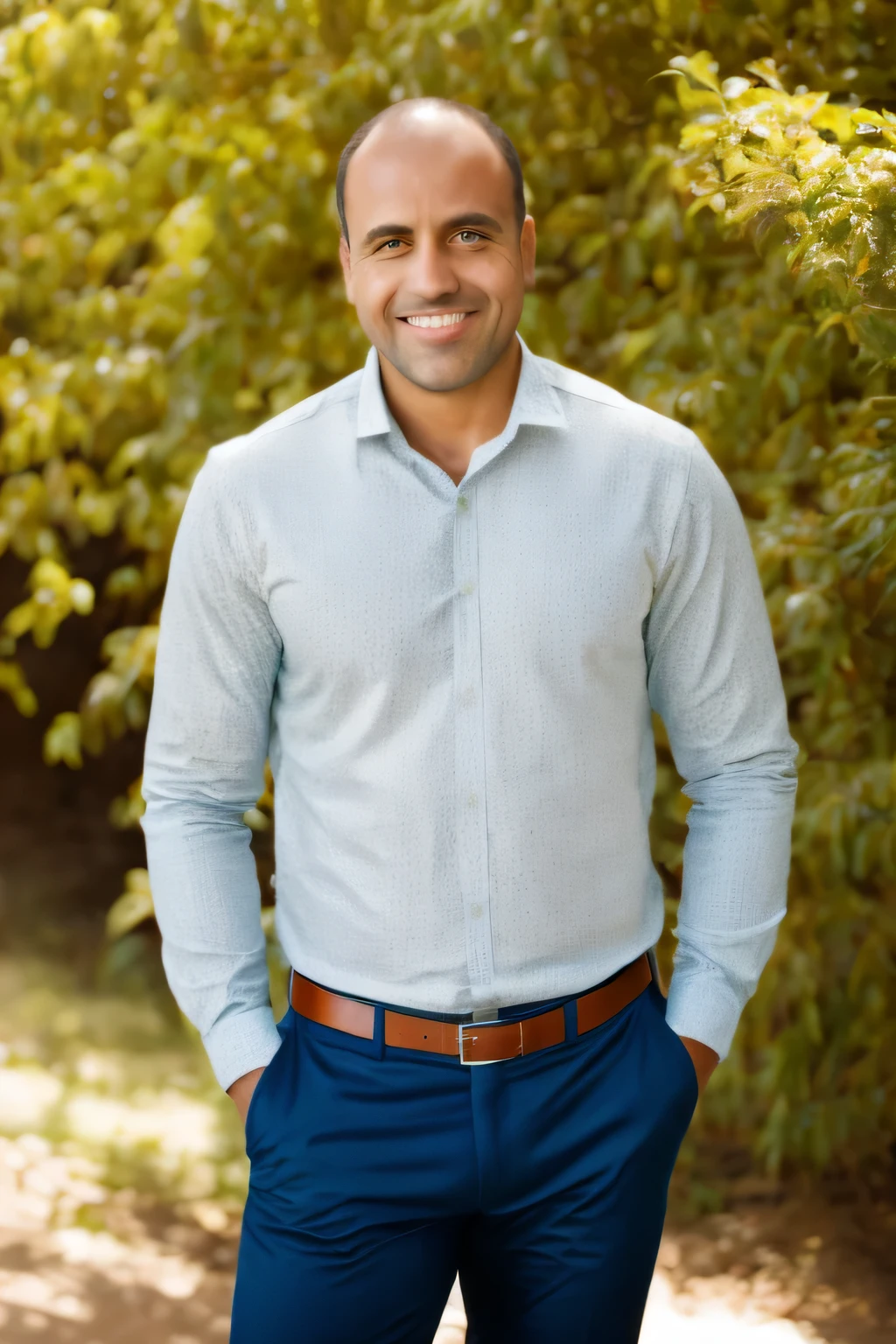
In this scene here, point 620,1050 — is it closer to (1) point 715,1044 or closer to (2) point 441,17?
(1) point 715,1044

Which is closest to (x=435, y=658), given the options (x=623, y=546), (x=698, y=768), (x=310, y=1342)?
(x=623, y=546)

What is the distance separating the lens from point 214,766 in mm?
1359

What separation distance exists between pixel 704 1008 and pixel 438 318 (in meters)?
0.73

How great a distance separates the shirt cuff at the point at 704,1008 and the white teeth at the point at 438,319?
701mm

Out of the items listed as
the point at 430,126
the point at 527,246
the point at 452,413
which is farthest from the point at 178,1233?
the point at 430,126

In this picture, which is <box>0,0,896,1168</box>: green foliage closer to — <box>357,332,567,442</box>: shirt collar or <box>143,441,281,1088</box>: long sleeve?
<box>357,332,567,442</box>: shirt collar

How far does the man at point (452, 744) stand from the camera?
1.26m

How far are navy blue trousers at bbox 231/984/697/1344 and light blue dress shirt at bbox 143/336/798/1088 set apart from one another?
0.23 ft

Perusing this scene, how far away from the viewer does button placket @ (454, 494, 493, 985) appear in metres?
1.26

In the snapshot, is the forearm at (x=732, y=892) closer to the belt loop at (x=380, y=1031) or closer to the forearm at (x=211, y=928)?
the belt loop at (x=380, y=1031)

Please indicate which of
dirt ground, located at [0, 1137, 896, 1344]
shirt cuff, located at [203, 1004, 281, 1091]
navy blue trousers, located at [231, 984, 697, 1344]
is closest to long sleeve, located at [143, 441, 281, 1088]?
shirt cuff, located at [203, 1004, 281, 1091]

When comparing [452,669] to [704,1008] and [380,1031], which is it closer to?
[380,1031]

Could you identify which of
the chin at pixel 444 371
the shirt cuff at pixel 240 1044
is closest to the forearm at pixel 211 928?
the shirt cuff at pixel 240 1044

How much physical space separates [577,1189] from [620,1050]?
13 centimetres
